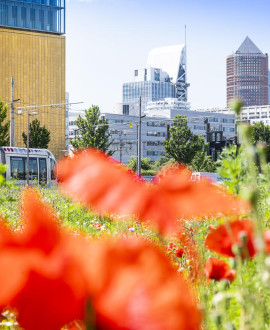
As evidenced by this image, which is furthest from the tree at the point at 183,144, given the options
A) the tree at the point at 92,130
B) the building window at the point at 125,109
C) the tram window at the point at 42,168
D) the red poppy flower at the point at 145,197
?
the building window at the point at 125,109

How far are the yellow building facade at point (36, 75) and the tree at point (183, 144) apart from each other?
52.3 ft

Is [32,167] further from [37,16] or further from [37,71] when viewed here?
[37,16]

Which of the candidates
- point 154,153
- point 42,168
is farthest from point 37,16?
point 154,153

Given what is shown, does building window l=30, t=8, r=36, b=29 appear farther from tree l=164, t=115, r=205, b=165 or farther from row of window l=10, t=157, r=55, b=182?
row of window l=10, t=157, r=55, b=182

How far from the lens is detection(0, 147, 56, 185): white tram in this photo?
30.5 metres

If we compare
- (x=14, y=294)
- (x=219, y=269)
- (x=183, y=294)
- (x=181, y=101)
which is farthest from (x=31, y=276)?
(x=181, y=101)

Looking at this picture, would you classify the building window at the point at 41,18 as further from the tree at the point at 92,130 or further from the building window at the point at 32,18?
the tree at the point at 92,130

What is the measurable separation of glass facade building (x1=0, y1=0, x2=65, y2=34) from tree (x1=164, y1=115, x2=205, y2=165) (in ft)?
75.3

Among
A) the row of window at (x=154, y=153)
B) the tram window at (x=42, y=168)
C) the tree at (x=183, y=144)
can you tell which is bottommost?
the row of window at (x=154, y=153)

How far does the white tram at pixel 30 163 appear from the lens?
30547 millimetres

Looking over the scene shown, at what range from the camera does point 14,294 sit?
1.56 feet

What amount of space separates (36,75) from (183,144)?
833 inches

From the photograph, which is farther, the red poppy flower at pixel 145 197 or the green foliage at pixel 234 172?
the green foliage at pixel 234 172

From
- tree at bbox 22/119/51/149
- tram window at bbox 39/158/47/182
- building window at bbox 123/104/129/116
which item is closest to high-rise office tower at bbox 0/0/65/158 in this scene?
tree at bbox 22/119/51/149
